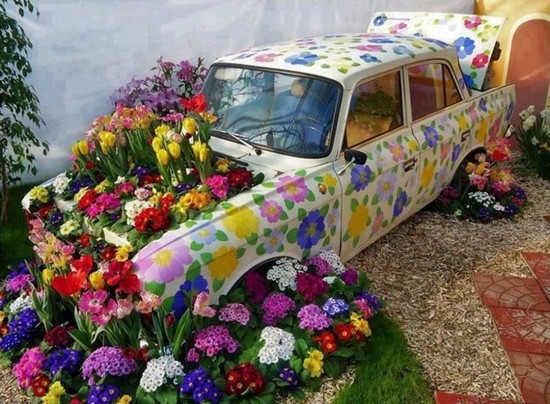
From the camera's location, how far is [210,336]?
276cm

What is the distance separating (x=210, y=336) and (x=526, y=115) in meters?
4.79

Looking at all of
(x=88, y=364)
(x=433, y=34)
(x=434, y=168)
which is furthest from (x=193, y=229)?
(x=433, y=34)

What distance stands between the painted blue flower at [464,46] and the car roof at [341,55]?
898mm

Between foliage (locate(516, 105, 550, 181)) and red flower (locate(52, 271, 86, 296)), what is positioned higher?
red flower (locate(52, 271, 86, 296))

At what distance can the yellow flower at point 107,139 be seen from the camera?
3348 mm

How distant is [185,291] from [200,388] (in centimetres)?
49

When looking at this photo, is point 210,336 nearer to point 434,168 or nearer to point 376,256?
point 376,256

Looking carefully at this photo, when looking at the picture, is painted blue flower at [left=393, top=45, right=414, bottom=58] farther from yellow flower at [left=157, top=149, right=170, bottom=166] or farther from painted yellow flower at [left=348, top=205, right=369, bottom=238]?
yellow flower at [left=157, top=149, right=170, bottom=166]

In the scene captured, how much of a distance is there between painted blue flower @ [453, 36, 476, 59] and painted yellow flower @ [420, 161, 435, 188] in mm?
1536

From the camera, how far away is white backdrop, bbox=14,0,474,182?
17.9ft

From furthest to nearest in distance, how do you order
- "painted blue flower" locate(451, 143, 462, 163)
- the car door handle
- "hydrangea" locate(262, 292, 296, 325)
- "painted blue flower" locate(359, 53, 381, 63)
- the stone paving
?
"painted blue flower" locate(451, 143, 462, 163), the car door handle, "painted blue flower" locate(359, 53, 381, 63), "hydrangea" locate(262, 292, 296, 325), the stone paving

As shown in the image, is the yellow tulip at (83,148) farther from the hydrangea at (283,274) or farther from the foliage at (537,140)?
the foliage at (537,140)

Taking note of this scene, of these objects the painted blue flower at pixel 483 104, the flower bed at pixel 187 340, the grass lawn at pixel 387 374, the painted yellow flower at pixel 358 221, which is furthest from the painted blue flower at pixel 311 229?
the painted blue flower at pixel 483 104

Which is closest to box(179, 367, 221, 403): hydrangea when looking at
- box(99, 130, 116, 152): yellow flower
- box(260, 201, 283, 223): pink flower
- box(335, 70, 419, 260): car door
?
box(260, 201, 283, 223): pink flower
